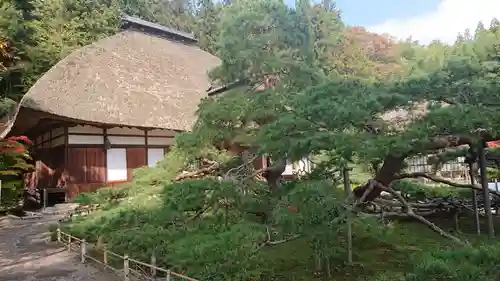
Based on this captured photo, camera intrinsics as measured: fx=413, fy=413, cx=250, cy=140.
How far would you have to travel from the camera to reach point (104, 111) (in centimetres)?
1280

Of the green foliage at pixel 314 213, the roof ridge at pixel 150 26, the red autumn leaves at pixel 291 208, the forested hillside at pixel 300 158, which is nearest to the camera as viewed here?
the forested hillside at pixel 300 158

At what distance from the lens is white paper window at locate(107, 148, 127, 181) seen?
13680mm

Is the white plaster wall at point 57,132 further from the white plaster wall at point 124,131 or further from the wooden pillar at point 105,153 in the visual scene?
the white plaster wall at point 124,131

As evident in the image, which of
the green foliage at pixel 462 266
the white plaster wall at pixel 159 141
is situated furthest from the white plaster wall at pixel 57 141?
the green foliage at pixel 462 266

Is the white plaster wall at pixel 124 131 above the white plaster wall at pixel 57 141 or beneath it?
above

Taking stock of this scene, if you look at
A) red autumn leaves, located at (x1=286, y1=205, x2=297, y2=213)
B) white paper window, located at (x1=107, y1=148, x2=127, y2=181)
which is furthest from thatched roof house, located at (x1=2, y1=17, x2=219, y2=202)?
red autumn leaves, located at (x1=286, y1=205, x2=297, y2=213)

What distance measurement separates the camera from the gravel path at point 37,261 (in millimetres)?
5781

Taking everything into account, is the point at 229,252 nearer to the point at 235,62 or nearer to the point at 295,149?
the point at 295,149

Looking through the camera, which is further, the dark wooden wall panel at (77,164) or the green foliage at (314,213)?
the dark wooden wall panel at (77,164)

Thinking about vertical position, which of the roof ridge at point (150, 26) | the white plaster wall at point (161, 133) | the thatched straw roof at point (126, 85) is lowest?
the white plaster wall at point (161, 133)

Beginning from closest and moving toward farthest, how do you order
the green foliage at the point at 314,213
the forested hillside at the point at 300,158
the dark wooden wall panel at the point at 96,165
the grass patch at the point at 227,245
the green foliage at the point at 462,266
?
the green foliage at the point at 462,266
the grass patch at the point at 227,245
the forested hillside at the point at 300,158
the green foliage at the point at 314,213
the dark wooden wall panel at the point at 96,165

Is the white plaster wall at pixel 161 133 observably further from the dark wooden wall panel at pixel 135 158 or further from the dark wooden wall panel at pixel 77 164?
the dark wooden wall panel at pixel 77 164

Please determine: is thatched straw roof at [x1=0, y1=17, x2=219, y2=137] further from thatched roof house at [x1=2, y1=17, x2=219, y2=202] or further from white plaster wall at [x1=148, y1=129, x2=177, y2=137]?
white plaster wall at [x1=148, y1=129, x2=177, y2=137]

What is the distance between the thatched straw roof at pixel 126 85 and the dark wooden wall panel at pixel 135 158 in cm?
144
